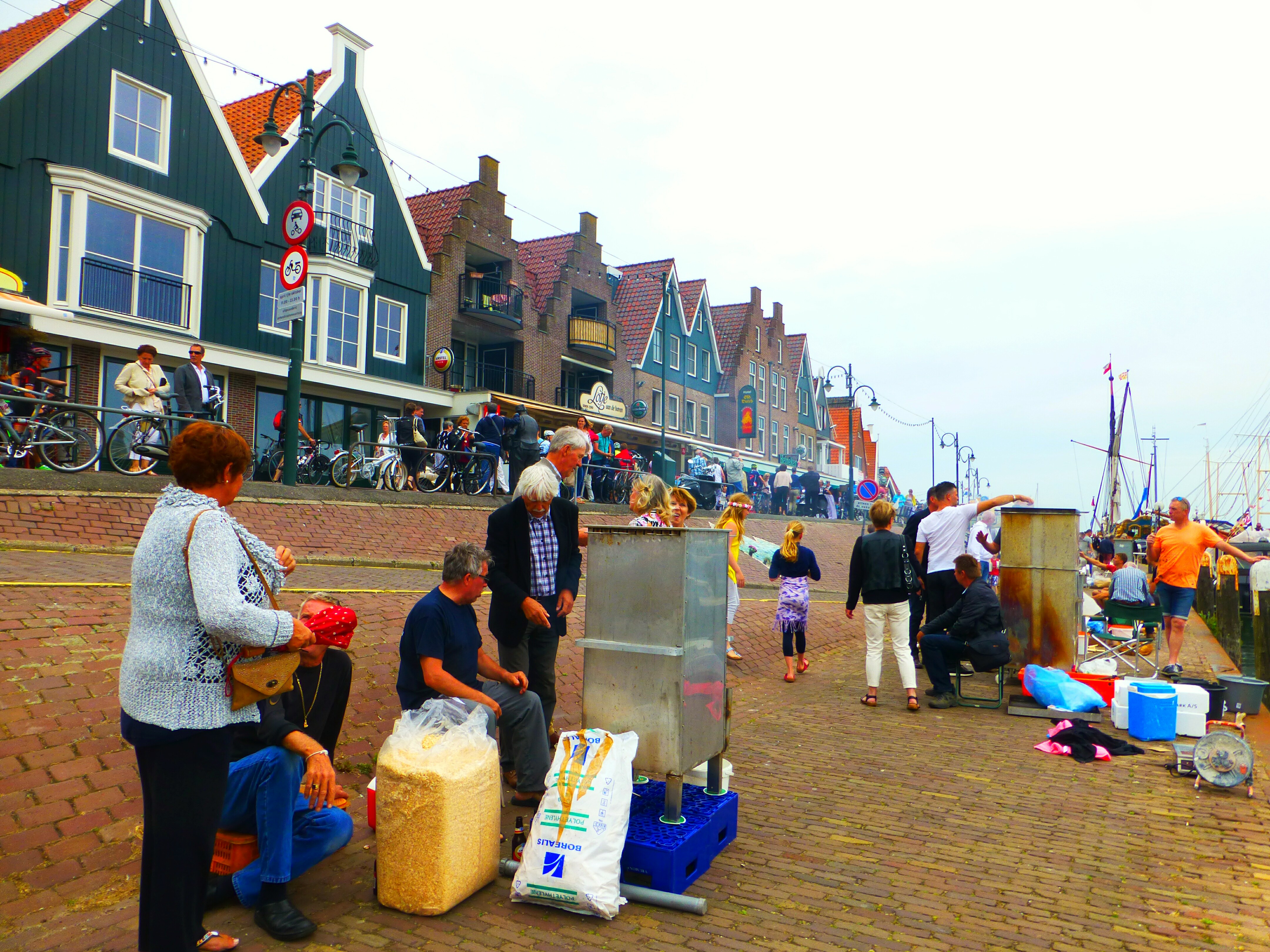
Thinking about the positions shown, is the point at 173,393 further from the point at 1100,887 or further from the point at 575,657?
the point at 1100,887

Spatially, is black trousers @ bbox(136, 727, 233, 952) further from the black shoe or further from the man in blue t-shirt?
the man in blue t-shirt

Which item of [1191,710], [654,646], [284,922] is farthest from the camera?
[1191,710]

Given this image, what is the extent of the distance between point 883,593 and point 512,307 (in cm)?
2420

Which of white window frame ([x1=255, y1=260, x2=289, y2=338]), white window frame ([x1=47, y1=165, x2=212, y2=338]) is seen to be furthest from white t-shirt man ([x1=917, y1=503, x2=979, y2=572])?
white window frame ([x1=255, y1=260, x2=289, y2=338])

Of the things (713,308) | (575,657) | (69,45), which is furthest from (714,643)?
(713,308)

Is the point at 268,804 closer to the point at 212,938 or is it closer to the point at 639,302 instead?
the point at 212,938

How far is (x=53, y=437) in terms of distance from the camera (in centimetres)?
1202

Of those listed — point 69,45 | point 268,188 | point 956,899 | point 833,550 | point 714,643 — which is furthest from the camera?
point 833,550

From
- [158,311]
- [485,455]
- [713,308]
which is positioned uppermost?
[713,308]

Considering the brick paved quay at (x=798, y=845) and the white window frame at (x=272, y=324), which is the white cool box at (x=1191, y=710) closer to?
the brick paved quay at (x=798, y=845)

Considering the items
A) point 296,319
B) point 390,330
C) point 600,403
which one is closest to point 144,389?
point 296,319

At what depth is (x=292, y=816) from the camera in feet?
11.7

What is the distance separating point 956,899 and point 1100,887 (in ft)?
2.40

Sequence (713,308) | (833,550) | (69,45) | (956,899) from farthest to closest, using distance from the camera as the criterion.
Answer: (713,308) → (833,550) → (69,45) → (956,899)
